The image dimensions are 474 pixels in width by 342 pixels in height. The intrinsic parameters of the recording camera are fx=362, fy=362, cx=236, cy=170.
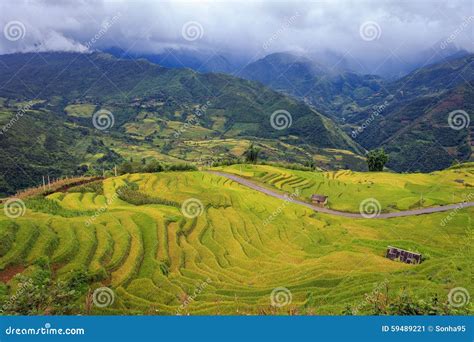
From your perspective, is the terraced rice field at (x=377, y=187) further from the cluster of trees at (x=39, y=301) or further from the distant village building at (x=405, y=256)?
the cluster of trees at (x=39, y=301)

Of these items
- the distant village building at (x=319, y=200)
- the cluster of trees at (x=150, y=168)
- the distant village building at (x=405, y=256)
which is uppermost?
the cluster of trees at (x=150, y=168)

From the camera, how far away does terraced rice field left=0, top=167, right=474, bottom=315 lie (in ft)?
59.9

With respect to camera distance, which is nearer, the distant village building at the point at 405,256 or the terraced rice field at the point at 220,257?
the terraced rice field at the point at 220,257

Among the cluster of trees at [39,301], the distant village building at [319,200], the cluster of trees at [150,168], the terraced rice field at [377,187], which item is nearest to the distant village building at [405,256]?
the cluster of trees at [39,301]

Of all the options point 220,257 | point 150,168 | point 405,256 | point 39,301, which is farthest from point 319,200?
point 39,301

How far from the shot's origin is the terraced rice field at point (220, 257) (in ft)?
59.9

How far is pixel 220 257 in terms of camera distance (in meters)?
27.4

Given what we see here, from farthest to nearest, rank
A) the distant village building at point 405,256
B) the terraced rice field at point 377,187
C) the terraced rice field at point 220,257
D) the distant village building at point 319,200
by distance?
the distant village building at point 319,200, the terraced rice field at point 377,187, the distant village building at point 405,256, the terraced rice field at point 220,257

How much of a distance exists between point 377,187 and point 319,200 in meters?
17.0

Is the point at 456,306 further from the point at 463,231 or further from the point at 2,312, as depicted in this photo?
the point at 463,231

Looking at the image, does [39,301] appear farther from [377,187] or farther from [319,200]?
[377,187]

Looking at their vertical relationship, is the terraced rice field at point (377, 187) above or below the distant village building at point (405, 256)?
above

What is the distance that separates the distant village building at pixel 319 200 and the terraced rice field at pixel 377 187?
0.93m

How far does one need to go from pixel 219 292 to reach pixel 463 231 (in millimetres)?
34566
